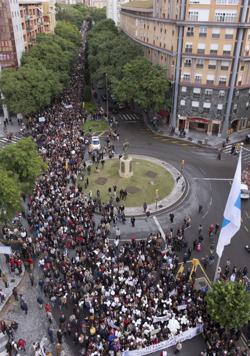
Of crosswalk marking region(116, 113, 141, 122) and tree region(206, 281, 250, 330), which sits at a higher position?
tree region(206, 281, 250, 330)

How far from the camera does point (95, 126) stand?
209 feet

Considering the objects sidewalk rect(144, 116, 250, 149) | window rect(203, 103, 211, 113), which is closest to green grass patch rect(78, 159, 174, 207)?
sidewalk rect(144, 116, 250, 149)

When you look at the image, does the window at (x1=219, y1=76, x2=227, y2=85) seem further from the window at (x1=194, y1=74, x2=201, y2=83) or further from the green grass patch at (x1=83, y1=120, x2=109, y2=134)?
the green grass patch at (x1=83, y1=120, x2=109, y2=134)

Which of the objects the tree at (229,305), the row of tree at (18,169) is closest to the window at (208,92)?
the row of tree at (18,169)

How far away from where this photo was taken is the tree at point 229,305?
22312mm

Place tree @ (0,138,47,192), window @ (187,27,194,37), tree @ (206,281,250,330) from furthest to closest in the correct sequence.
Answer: window @ (187,27,194,37) → tree @ (0,138,47,192) → tree @ (206,281,250,330)

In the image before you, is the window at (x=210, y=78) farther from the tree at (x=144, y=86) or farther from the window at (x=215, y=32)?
the tree at (x=144, y=86)

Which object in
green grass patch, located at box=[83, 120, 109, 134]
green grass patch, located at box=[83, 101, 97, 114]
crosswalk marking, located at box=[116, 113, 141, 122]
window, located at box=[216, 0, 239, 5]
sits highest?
window, located at box=[216, 0, 239, 5]

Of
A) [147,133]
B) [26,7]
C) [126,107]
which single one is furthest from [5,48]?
[147,133]

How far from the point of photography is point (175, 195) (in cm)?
4284

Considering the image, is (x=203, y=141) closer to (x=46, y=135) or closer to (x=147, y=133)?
(x=147, y=133)

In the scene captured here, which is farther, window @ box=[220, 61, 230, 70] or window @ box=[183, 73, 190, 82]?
window @ box=[183, 73, 190, 82]

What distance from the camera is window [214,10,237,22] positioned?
51406 mm

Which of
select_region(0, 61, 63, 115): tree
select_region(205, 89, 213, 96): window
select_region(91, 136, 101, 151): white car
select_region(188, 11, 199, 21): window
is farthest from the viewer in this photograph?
select_region(0, 61, 63, 115): tree
